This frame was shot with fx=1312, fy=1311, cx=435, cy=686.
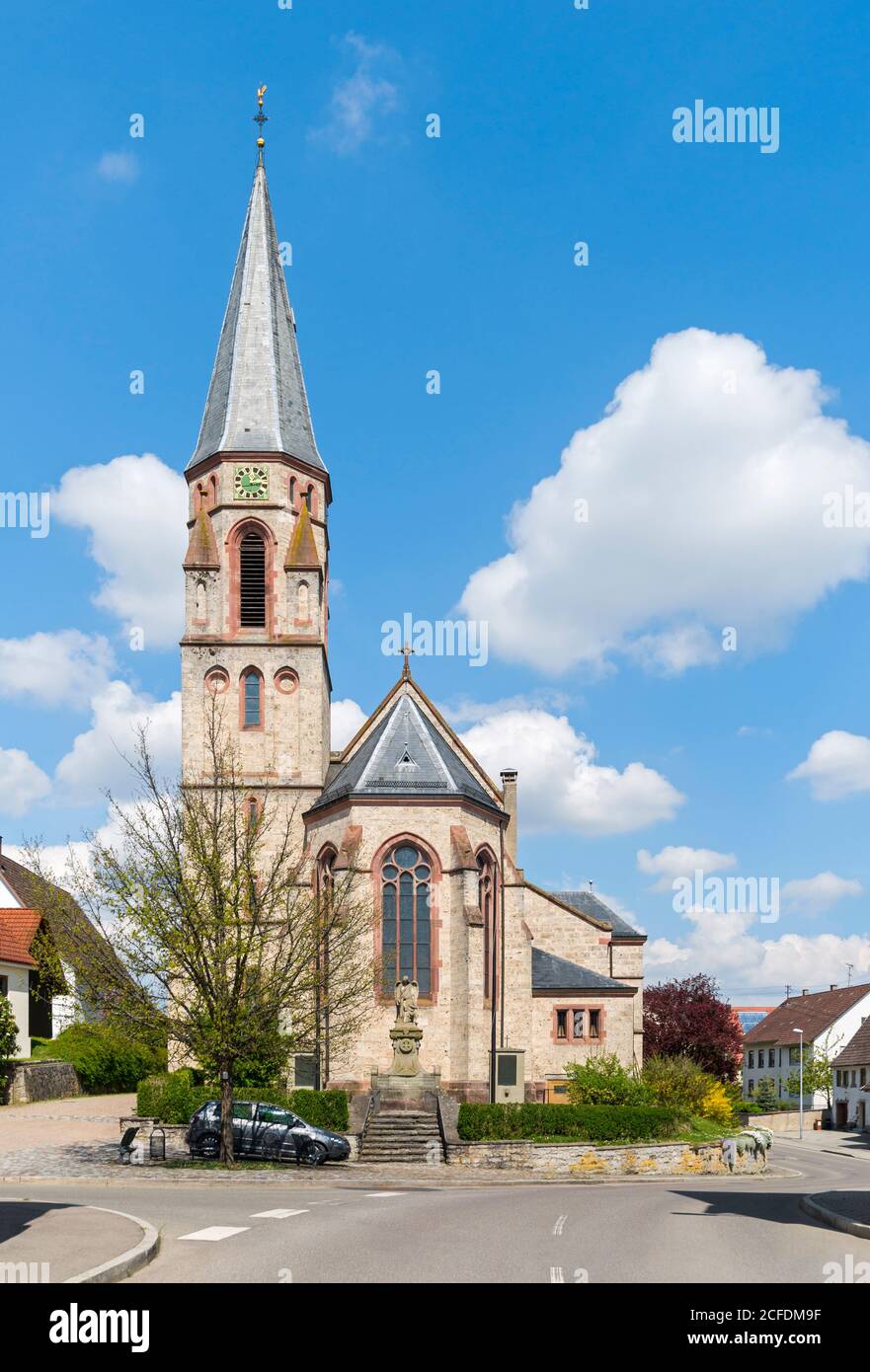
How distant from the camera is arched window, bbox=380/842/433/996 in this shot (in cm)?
3884

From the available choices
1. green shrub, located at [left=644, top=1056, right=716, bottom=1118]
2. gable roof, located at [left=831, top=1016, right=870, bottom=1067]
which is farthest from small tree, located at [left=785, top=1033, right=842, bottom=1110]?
green shrub, located at [left=644, top=1056, right=716, bottom=1118]

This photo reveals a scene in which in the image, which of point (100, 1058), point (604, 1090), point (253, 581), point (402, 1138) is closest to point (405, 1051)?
point (402, 1138)

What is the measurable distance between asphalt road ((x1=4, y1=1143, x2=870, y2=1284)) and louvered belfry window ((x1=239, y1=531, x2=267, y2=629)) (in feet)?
79.0

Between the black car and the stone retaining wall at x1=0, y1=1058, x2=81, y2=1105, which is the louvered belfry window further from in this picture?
the black car

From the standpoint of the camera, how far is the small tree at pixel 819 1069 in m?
81.8

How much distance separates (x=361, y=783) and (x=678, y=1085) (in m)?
13.4

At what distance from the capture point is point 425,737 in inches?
1672

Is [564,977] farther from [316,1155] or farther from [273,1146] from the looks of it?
[273,1146]

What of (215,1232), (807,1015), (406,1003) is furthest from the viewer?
(807,1015)

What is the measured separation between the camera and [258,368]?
159ft

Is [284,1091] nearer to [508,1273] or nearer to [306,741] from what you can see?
[306,741]

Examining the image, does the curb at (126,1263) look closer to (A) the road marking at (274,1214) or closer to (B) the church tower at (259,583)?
(A) the road marking at (274,1214)
